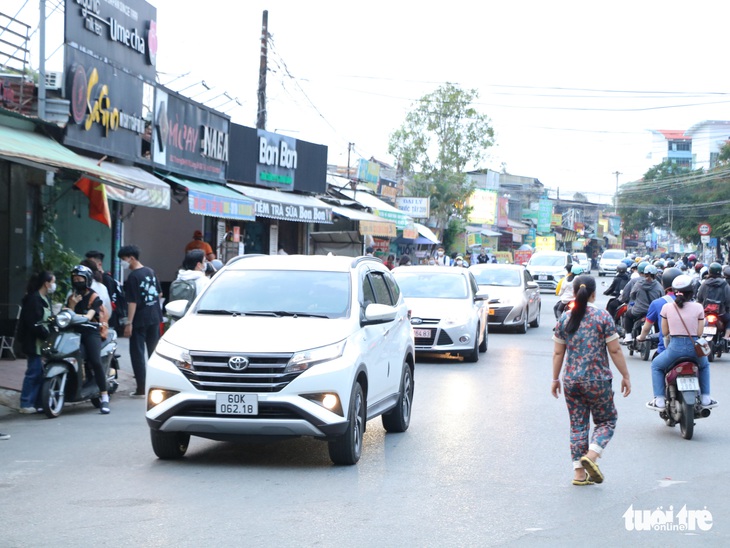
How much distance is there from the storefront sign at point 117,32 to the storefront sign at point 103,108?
26 cm

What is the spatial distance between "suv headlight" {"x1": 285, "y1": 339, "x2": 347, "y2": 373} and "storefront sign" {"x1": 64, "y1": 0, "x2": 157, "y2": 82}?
1011 cm

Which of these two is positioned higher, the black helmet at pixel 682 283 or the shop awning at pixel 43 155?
the shop awning at pixel 43 155

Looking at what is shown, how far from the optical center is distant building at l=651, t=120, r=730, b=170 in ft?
458

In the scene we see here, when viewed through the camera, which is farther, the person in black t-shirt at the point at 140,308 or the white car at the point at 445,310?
the white car at the point at 445,310

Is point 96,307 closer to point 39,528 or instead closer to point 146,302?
point 146,302

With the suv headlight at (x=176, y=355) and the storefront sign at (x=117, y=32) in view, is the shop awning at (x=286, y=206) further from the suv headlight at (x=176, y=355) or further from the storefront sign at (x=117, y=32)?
the suv headlight at (x=176, y=355)

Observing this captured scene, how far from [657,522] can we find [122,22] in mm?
14944

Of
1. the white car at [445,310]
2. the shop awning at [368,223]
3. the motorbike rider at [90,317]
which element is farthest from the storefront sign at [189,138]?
the motorbike rider at [90,317]

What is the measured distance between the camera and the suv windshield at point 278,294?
8.91 metres

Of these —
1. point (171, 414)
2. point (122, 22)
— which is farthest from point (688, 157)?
point (171, 414)

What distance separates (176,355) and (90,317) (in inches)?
140

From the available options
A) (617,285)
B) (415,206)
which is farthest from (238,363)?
(415,206)

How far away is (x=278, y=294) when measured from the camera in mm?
9117

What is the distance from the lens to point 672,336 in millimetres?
10320
